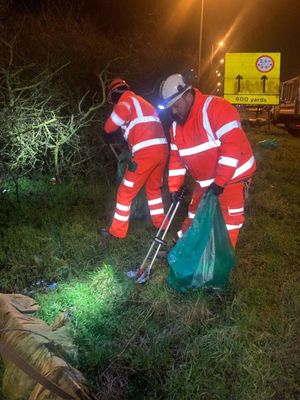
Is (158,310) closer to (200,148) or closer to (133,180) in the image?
(200,148)

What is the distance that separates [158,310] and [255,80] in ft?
43.1

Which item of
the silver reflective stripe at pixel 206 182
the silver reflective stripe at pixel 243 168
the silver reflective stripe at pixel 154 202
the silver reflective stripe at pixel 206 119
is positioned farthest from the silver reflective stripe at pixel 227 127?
the silver reflective stripe at pixel 154 202

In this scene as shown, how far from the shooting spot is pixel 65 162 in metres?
7.72

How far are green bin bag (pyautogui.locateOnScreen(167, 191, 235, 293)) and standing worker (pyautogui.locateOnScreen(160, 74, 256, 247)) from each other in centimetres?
19

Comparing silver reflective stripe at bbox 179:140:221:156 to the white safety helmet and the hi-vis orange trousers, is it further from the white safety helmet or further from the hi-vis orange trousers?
the hi-vis orange trousers

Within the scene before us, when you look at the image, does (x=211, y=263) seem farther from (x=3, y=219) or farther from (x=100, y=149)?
(x=100, y=149)

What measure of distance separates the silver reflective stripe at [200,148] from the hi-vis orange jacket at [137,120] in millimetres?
886

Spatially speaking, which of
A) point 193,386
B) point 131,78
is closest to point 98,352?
point 193,386

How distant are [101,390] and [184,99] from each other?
7.42ft

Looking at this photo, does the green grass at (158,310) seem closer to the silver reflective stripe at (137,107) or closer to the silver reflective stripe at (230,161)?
the silver reflective stripe at (230,161)

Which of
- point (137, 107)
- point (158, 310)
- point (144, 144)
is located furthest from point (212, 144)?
point (158, 310)

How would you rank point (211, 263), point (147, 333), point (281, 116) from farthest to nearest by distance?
point (281, 116) → point (211, 263) → point (147, 333)

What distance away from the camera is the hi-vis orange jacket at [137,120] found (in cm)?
488

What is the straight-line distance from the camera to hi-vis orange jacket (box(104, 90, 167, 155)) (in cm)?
488
